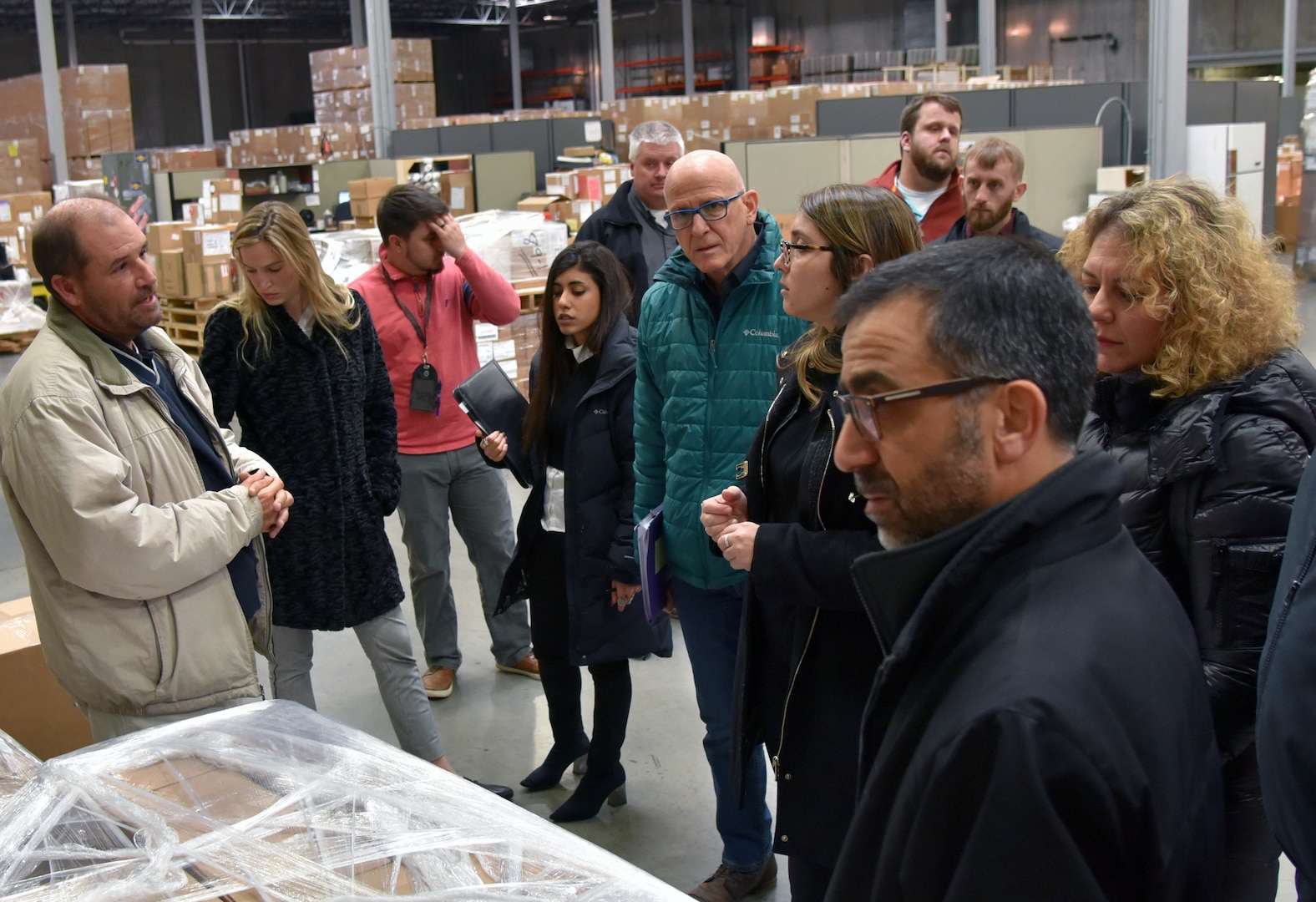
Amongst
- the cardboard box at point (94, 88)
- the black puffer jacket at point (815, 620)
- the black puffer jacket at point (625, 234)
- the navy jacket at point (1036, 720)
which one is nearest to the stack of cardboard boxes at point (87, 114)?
the cardboard box at point (94, 88)

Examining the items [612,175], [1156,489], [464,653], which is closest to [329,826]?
[1156,489]

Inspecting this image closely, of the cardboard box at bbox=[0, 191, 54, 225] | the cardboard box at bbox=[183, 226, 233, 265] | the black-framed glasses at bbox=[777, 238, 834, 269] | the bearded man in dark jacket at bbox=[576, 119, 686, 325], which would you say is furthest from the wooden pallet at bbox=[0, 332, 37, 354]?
the black-framed glasses at bbox=[777, 238, 834, 269]

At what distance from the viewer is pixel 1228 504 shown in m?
1.39

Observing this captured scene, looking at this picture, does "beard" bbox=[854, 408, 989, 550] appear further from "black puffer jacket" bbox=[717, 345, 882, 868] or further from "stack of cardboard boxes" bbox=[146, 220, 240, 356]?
"stack of cardboard boxes" bbox=[146, 220, 240, 356]

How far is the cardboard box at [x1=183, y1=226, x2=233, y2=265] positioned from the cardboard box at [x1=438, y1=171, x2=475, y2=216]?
1463 mm

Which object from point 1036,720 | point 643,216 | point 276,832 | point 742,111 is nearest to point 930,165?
point 643,216

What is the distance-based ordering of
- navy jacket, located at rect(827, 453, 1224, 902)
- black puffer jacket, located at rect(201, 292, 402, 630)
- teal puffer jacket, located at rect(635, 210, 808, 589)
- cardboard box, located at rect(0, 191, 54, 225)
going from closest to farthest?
navy jacket, located at rect(827, 453, 1224, 902) < teal puffer jacket, located at rect(635, 210, 808, 589) < black puffer jacket, located at rect(201, 292, 402, 630) < cardboard box, located at rect(0, 191, 54, 225)

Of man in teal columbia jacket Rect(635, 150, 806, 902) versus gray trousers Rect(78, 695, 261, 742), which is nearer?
gray trousers Rect(78, 695, 261, 742)

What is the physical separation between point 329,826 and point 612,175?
20.4 feet

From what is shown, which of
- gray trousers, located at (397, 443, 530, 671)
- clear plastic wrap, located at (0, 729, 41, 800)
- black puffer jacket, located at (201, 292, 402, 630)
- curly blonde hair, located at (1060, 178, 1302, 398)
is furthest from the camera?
gray trousers, located at (397, 443, 530, 671)

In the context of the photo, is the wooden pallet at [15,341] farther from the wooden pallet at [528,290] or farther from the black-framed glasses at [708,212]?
the black-framed glasses at [708,212]

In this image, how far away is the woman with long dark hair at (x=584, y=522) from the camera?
269 centimetres

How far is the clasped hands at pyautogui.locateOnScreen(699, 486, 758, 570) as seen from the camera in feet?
5.81

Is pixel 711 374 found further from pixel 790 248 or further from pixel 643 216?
pixel 643 216
